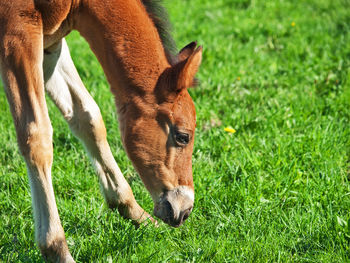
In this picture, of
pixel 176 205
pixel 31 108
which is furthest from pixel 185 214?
pixel 31 108

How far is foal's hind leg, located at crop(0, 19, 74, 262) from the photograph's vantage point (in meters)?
3.44

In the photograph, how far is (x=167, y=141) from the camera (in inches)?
140

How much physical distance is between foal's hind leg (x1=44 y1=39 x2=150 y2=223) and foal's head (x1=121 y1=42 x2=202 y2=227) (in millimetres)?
432

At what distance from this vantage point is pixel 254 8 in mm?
8430

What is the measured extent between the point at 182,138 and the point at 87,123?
88cm

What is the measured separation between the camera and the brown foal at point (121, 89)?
345 centimetres

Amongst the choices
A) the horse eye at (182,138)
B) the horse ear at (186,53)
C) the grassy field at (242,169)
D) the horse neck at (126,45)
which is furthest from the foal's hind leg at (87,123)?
the horse ear at (186,53)

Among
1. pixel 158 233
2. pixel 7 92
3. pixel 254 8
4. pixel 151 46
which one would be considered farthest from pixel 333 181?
pixel 254 8

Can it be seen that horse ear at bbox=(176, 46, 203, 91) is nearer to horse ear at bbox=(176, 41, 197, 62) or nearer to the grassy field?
horse ear at bbox=(176, 41, 197, 62)

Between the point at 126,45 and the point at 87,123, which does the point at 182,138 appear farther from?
the point at 87,123

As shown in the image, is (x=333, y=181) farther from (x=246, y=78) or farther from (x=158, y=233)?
(x=246, y=78)

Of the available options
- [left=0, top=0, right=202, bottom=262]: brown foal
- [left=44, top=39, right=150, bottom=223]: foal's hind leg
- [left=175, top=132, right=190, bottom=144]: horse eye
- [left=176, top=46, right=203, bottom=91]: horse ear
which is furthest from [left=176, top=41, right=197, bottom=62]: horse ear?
[left=44, top=39, right=150, bottom=223]: foal's hind leg

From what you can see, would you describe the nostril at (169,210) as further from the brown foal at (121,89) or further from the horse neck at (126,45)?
the horse neck at (126,45)

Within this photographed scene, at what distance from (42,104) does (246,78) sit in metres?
3.07
